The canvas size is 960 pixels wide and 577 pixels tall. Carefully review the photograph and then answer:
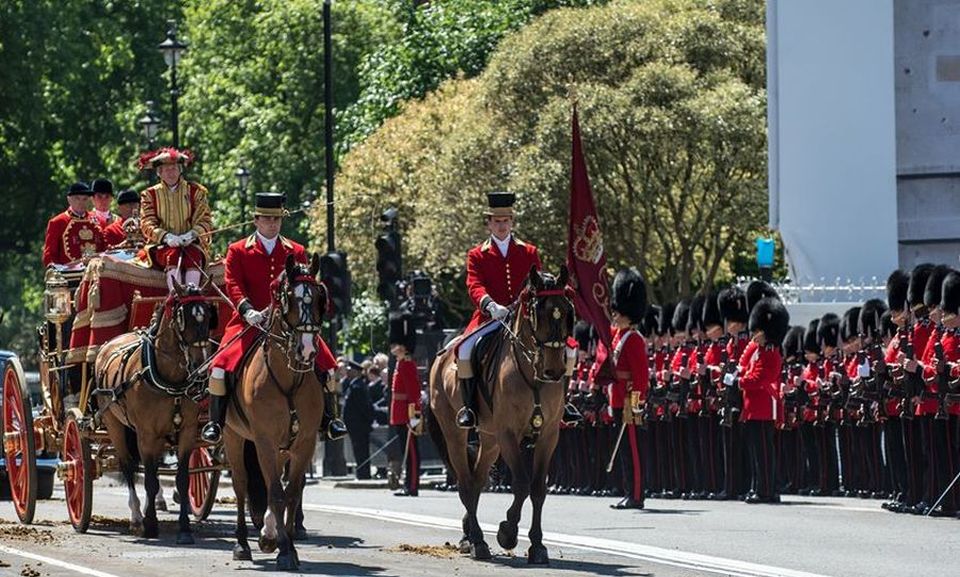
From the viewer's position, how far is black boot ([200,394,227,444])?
1778cm

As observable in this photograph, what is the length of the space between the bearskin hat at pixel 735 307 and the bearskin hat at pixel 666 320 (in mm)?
1509

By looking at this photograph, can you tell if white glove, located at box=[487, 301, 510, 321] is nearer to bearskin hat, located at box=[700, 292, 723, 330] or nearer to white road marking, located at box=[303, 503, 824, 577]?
white road marking, located at box=[303, 503, 824, 577]

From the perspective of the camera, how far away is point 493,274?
18453mm

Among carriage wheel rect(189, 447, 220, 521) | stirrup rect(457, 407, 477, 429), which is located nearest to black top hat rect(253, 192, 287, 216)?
stirrup rect(457, 407, 477, 429)

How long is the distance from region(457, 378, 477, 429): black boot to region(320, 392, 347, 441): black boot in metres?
0.91

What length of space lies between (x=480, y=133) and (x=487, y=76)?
54.8 inches

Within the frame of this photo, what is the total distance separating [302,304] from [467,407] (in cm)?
182

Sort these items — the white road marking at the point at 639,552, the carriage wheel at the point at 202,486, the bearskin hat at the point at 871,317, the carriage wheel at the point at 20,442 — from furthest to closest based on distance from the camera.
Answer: the bearskin hat at the point at 871,317 < the carriage wheel at the point at 20,442 < the carriage wheel at the point at 202,486 < the white road marking at the point at 639,552

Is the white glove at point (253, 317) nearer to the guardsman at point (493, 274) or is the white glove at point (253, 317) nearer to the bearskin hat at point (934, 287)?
the guardsman at point (493, 274)

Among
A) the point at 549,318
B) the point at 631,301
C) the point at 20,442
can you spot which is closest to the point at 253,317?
the point at 549,318

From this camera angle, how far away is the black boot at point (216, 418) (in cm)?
1778

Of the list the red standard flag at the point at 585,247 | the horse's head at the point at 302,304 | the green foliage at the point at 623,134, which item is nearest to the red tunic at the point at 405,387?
the red standard flag at the point at 585,247

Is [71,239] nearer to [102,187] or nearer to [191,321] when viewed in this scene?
[102,187]

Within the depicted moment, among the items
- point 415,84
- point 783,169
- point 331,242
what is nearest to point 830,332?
point 331,242
